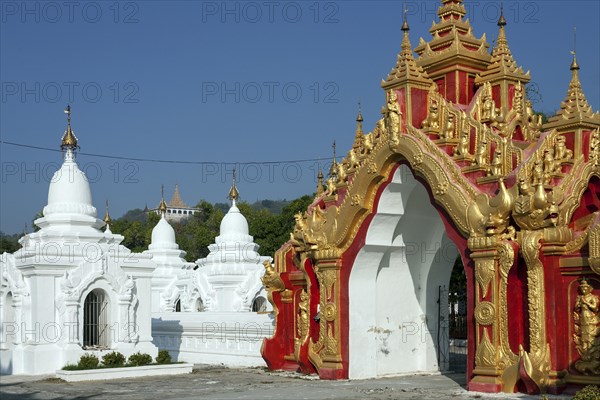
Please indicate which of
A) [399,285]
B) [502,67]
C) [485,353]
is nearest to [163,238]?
[399,285]

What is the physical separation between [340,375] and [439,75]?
6549mm

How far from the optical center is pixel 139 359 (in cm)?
2162

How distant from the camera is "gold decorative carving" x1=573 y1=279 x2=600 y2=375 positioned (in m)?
14.5

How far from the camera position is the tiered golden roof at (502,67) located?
700 inches

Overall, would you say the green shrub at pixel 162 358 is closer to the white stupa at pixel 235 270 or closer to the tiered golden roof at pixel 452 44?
the tiered golden roof at pixel 452 44

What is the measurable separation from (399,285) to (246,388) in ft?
13.7

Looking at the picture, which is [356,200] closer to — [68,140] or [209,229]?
[68,140]

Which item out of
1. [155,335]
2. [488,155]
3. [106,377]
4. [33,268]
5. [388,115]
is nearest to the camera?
[488,155]

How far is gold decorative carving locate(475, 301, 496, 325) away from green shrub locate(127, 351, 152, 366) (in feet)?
30.4

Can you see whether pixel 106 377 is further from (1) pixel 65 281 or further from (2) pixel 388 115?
(2) pixel 388 115

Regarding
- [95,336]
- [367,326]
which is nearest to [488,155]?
[367,326]

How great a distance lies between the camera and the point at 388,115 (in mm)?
18000

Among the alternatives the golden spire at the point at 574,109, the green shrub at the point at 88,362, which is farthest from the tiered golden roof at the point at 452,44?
the green shrub at the point at 88,362

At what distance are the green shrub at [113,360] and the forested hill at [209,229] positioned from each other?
96.3 feet
